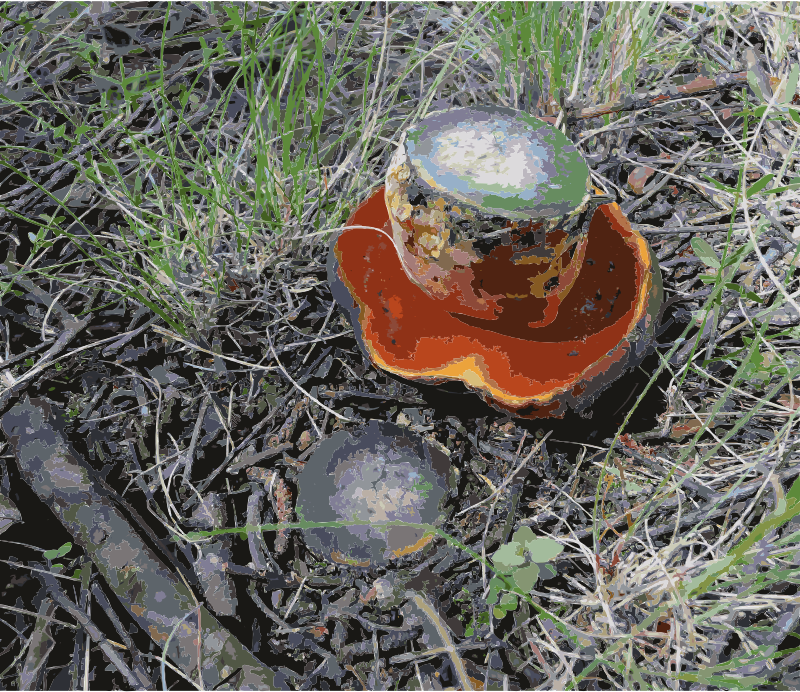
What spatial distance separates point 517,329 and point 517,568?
51 centimetres

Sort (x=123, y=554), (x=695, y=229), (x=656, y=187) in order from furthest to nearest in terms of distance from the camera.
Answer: (x=656, y=187), (x=695, y=229), (x=123, y=554)

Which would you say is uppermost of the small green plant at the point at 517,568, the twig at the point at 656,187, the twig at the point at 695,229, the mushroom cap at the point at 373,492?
the twig at the point at 656,187

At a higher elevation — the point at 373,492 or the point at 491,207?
the point at 491,207

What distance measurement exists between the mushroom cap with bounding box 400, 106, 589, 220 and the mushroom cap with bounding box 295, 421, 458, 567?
1.99 ft

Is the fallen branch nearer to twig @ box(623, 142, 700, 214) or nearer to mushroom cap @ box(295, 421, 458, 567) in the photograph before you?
mushroom cap @ box(295, 421, 458, 567)

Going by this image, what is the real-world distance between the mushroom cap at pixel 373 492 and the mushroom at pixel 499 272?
0.69 ft

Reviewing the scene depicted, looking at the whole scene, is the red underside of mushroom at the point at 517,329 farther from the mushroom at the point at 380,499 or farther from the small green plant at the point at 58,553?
the small green plant at the point at 58,553

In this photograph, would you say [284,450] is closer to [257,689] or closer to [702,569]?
[257,689]

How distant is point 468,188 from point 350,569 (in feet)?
2.75

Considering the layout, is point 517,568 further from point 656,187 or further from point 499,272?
point 656,187

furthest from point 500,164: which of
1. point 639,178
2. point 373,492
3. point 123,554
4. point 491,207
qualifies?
point 123,554

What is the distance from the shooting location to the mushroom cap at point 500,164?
98cm

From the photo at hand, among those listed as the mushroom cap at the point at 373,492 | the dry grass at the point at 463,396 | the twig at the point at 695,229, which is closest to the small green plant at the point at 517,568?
the dry grass at the point at 463,396

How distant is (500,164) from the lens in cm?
101
